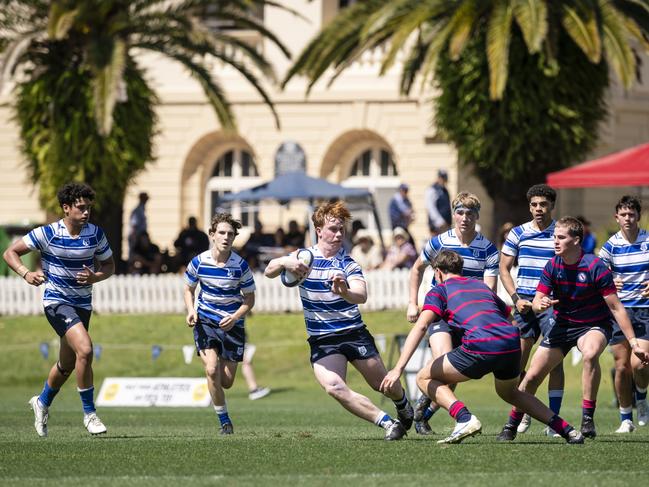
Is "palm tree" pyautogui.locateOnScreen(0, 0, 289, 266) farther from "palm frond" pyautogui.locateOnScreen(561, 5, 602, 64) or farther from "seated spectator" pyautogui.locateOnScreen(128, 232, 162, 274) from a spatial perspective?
"palm frond" pyautogui.locateOnScreen(561, 5, 602, 64)

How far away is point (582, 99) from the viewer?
27000 millimetres

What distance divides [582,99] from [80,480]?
19.1 meters

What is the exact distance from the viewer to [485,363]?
35.0 feet

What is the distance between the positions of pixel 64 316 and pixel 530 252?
406 cm

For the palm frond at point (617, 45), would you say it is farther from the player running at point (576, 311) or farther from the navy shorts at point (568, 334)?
the navy shorts at point (568, 334)

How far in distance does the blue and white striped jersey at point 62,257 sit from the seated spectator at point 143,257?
16.0 m

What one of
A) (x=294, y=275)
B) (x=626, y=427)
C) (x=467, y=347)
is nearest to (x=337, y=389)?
(x=294, y=275)

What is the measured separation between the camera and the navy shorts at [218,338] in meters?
13.6

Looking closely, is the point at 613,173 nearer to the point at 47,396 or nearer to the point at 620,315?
the point at 620,315

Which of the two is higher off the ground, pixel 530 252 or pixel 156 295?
pixel 530 252

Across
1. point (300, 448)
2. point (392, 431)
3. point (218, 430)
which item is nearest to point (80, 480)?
point (300, 448)

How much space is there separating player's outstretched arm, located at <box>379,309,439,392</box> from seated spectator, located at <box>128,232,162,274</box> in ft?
61.0

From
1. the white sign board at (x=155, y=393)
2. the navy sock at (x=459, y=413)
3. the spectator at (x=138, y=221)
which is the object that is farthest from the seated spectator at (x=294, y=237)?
the navy sock at (x=459, y=413)

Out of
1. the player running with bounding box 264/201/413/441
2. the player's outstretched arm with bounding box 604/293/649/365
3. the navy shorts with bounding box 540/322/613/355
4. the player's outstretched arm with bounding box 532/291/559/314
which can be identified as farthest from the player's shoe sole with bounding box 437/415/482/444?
the navy shorts with bounding box 540/322/613/355
